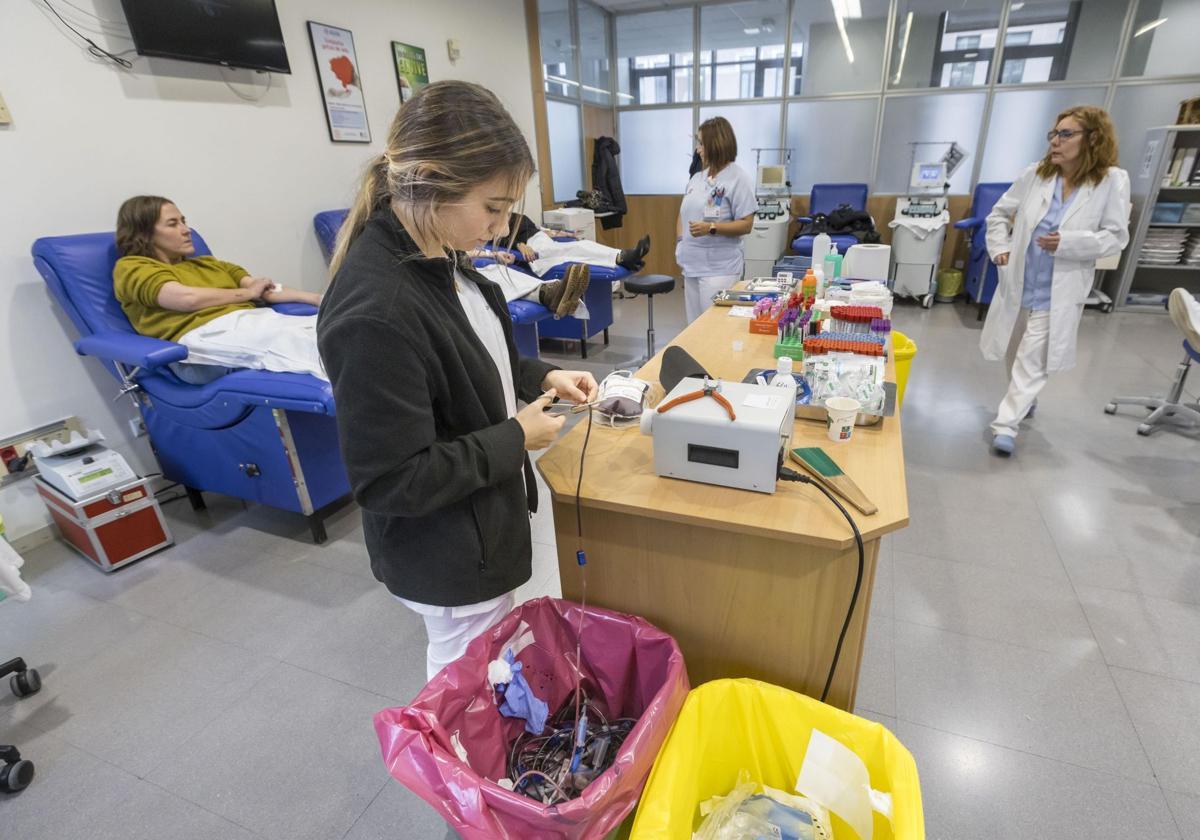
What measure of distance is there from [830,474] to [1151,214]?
18.8 ft

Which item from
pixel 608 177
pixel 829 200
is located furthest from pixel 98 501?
pixel 829 200

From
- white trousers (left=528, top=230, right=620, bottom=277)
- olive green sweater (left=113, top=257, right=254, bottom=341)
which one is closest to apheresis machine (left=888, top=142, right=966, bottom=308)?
white trousers (left=528, top=230, right=620, bottom=277)

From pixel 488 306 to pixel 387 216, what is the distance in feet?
0.89

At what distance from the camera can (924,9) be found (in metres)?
5.52

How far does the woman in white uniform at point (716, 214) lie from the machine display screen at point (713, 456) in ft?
7.26

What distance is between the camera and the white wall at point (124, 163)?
2.21 metres

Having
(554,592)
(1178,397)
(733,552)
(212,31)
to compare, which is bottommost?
(554,592)

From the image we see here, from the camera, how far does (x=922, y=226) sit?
5199 millimetres

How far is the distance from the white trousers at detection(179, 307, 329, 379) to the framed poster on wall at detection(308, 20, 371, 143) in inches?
68.3

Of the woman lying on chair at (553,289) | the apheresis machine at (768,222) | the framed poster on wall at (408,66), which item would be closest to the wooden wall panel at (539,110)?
the framed poster on wall at (408,66)

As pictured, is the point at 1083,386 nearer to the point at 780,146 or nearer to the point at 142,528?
the point at 780,146

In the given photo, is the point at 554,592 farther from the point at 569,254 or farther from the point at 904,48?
the point at 904,48

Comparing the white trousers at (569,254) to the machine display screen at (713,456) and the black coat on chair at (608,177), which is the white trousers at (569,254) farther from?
the machine display screen at (713,456)

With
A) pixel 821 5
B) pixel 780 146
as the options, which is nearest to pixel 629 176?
pixel 780 146
